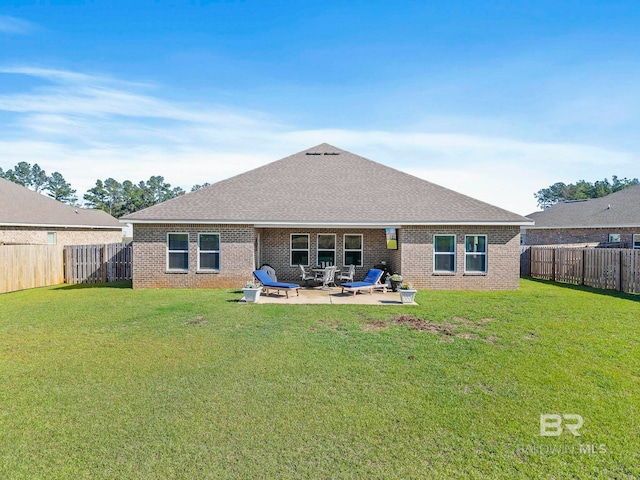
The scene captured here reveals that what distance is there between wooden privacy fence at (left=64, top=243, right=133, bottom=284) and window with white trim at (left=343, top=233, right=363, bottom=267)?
33.6 ft

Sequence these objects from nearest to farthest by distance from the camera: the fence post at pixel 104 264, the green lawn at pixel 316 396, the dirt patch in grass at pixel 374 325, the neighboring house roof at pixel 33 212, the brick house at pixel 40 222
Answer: the green lawn at pixel 316 396, the dirt patch in grass at pixel 374 325, the fence post at pixel 104 264, the brick house at pixel 40 222, the neighboring house roof at pixel 33 212

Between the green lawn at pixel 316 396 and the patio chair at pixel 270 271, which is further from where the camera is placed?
the patio chair at pixel 270 271

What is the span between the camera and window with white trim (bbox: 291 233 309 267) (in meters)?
16.9

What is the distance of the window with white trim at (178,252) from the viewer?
48.3 feet

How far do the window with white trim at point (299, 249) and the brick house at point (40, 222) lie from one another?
1468 centimetres

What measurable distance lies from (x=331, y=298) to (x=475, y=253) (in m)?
6.74

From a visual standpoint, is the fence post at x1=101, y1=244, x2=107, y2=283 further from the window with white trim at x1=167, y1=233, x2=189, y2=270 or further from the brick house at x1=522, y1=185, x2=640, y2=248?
the brick house at x1=522, y1=185, x2=640, y2=248

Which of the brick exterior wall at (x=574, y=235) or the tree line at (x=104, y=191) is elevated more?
the tree line at (x=104, y=191)

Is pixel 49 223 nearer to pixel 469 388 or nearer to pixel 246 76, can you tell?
pixel 246 76

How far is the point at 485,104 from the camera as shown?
14.4m

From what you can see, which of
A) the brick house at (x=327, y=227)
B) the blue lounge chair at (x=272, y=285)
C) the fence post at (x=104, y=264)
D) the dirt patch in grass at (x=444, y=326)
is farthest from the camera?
the fence post at (x=104, y=264)

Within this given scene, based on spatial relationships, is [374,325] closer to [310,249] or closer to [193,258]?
[310,249]

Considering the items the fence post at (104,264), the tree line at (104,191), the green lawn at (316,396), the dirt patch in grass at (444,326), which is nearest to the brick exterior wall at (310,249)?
the dirt patch in grass at (444,326)

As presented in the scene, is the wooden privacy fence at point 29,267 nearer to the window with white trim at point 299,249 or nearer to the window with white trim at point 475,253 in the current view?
the window with white trim at point 299,249
